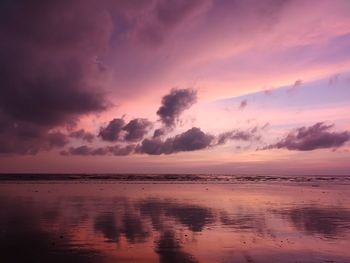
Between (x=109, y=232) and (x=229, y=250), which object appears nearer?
(x=229, y=250)

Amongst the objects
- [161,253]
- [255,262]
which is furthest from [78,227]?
[255,262]

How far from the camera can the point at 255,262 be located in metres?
16.7

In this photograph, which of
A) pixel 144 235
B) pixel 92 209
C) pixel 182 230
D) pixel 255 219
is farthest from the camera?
pixel 92 209

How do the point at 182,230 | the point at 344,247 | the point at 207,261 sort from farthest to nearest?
1. the point at 182,230
2. the point at 344,247
3. the point at 207,261

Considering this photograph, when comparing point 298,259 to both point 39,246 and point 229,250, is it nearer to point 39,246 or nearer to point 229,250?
point 229,250

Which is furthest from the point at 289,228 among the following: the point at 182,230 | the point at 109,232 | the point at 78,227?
the point at 78,227

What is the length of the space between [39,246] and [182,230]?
8906 millimetres

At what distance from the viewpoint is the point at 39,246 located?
62.6 ft

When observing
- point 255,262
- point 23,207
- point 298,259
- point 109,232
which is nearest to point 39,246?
point 109,232

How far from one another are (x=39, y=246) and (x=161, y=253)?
20.3 feet

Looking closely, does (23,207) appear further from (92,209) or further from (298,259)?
(298,259)

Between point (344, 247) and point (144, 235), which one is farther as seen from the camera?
point (144, 235)

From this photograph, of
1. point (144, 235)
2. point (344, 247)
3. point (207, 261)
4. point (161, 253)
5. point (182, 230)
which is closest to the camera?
point (207, 261)

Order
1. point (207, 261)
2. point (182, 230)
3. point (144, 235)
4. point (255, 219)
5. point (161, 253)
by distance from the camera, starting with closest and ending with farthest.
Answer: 1. point (207, 261)
2. point (161, 253)
3. point (144, 235)
4. point (182, 230)
5. point (255, 219)
